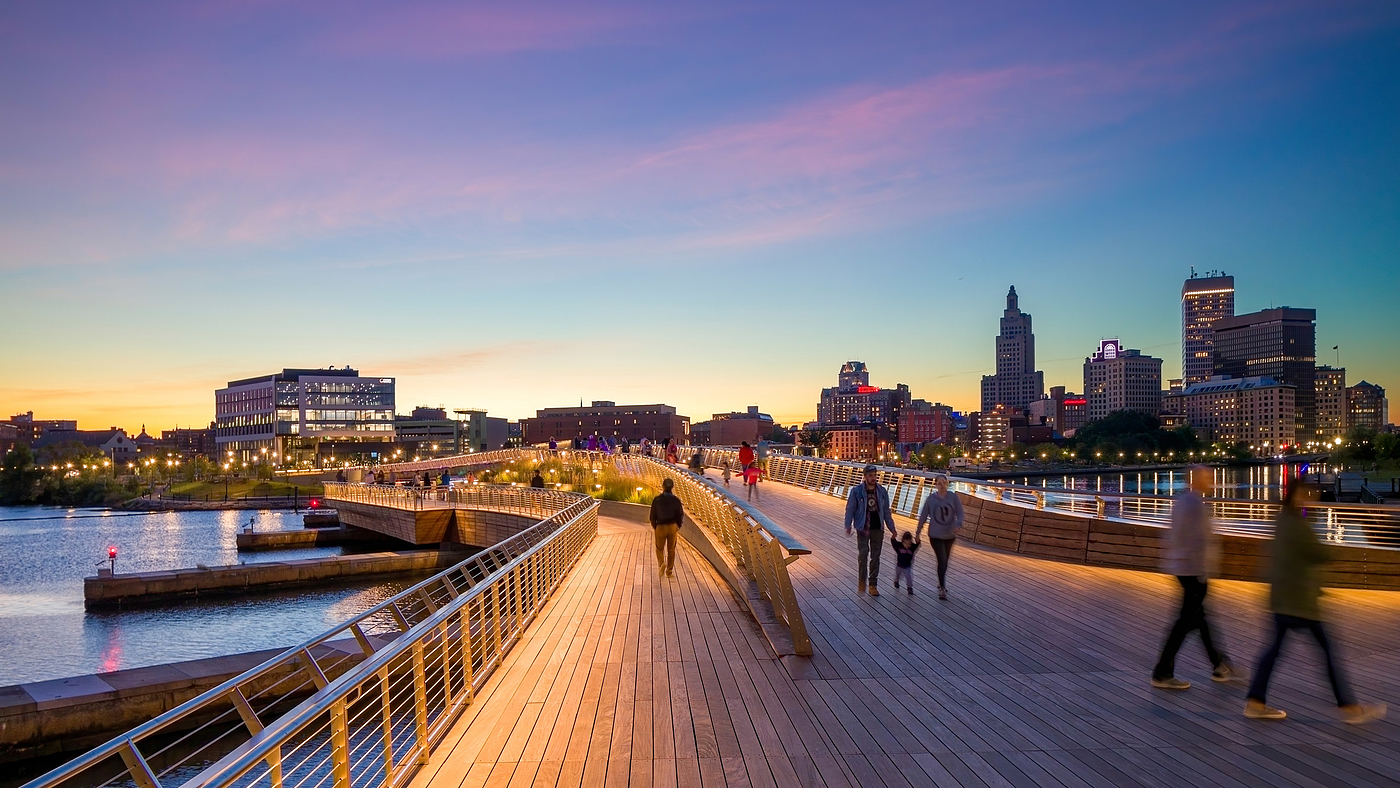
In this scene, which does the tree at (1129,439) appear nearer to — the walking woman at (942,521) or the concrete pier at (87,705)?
the walking woman at (942,521)

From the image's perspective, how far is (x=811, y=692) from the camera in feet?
22.3

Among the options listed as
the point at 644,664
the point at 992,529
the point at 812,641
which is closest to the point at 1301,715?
the point at 812,641

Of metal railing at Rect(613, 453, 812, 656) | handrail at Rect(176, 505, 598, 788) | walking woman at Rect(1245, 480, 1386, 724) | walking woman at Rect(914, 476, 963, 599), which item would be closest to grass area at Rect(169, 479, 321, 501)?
metal railing at Rect(613, 453, 812, 656)

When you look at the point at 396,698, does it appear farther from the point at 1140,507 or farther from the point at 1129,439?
the point at 1129,439

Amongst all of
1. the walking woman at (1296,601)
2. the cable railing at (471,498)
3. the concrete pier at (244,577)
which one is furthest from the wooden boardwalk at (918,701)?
the concrete pier at (244,577)

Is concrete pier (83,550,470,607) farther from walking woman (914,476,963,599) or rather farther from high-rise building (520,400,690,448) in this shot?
high-rise building (520,400,690,448)

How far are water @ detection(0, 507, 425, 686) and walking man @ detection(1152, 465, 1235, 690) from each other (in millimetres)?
23983

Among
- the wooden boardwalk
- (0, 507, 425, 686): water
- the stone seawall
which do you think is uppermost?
the wooden boardwalk

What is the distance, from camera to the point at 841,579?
12.4m

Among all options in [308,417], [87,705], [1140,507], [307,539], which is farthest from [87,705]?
[308,417]

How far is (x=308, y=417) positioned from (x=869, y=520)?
129 meters

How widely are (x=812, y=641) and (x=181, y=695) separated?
13.5 meters

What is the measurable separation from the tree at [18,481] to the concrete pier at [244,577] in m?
84.2

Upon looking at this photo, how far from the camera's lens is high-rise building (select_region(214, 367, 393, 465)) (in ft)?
414
